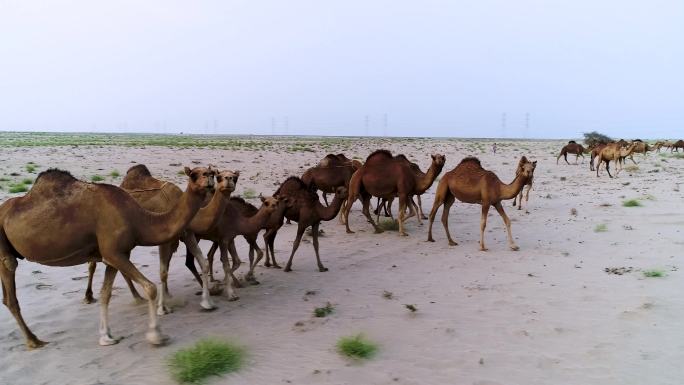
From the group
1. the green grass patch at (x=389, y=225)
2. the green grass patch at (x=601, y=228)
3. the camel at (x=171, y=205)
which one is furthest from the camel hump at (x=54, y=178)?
the green grass patch at (x=601, y=228)

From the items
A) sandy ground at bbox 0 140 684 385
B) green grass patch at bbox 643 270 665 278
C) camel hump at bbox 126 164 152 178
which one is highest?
camel hump at bbox 126 164 152 178

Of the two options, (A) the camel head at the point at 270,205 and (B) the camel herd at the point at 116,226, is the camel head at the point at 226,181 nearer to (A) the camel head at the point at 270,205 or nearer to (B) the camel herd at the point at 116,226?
(B) the camel herd at the point at 116,226

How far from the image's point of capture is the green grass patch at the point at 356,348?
5.34 meters

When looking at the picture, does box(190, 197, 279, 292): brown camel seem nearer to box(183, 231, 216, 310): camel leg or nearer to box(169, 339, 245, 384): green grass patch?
box(183, 231, 216, 310): camel leg

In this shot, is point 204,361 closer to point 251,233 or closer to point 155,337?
point 155,337

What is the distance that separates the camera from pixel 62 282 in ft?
26.2

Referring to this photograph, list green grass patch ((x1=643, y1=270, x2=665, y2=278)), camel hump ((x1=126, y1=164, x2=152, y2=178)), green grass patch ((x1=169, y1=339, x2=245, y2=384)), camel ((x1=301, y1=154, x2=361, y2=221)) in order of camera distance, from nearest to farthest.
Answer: green grass patch ((x1=169, y1=339, x2=245, y2=384))
camel hump ((x1=126, y1=164, x2=152, y2=178))
green grass patch ((x1=643, y1=270, x2=665, y2=278))
camel ((x1=301, y1=154, x2=361, y2=221))

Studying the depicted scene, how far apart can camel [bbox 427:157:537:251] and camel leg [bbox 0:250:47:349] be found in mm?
8053

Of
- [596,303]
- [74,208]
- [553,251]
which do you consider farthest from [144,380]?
[553,251]

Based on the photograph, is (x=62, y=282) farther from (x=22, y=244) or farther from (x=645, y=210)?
(x=645, y=210)

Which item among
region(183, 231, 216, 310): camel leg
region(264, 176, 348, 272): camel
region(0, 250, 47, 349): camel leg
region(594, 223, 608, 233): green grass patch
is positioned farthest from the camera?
region(594, 223, 608, 233): green grass patch

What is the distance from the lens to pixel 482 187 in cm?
1093

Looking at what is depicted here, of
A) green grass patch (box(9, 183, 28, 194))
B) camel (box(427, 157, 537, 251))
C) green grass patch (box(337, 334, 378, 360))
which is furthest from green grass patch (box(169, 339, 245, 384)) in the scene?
green grass patch (box(9, 183, 28, 194))

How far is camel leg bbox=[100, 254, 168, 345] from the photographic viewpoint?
5355 millimetres
